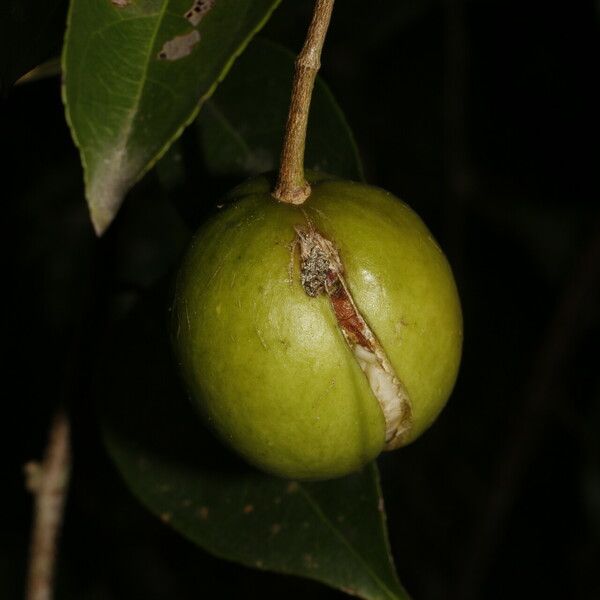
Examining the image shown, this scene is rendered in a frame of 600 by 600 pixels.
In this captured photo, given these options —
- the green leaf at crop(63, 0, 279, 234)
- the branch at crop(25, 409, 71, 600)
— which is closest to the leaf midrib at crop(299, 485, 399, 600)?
the branch at crop(25, 409, 71, 600)

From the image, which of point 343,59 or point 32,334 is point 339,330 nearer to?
point 32,334

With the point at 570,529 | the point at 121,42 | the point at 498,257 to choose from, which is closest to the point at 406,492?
the point at 570,529

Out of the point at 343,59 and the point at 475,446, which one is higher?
the point at 343,59

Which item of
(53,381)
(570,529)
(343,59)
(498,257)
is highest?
(343,59)

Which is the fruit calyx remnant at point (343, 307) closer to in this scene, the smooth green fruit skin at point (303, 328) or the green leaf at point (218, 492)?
the smooth green fruit skin at point (303, 328)

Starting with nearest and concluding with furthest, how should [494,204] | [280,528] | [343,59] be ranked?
[280,528] < [343,59] < [494,204]

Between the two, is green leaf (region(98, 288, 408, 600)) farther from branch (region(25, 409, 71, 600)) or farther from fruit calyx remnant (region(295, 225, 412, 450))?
fruit calyx remnant (region(295, 225, 412, 450))

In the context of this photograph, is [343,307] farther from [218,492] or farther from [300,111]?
[218,492]
